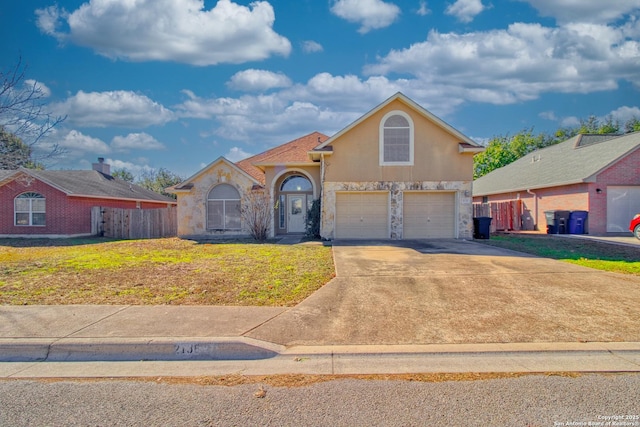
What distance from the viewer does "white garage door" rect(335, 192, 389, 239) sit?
57.7ft

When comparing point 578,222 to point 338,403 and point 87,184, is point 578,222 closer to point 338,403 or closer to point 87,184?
point 338,403

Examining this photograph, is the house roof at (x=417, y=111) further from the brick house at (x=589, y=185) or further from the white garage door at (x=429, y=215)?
the brick house at (x=589, y=185)

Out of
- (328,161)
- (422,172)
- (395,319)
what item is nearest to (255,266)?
(395,319)

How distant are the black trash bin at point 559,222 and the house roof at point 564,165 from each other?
171 cm

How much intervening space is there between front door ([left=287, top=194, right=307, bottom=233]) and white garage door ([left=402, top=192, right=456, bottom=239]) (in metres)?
6.09

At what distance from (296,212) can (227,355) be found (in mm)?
16685

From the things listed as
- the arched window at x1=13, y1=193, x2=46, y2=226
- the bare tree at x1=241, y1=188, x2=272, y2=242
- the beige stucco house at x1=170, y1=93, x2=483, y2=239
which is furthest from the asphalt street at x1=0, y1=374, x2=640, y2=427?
the arched window at x1=13, y1=193, x2=46, y2=226

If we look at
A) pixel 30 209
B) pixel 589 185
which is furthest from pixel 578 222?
pixel 30 209

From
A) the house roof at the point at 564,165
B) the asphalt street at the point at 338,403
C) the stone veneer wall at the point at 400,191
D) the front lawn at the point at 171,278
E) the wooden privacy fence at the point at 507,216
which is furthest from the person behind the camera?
the wooden privacy fence at the point at 507,216

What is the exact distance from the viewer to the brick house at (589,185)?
19.6 metres

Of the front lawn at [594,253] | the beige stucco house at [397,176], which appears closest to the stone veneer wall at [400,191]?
the beige stucco house at [397,176]

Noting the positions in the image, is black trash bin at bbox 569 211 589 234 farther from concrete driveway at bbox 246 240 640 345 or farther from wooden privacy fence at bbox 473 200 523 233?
concrete driveway at bbox 246 240 640 345

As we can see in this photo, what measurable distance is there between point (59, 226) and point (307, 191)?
14.4 metres

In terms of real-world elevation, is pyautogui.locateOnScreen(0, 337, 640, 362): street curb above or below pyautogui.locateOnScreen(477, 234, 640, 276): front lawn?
below
